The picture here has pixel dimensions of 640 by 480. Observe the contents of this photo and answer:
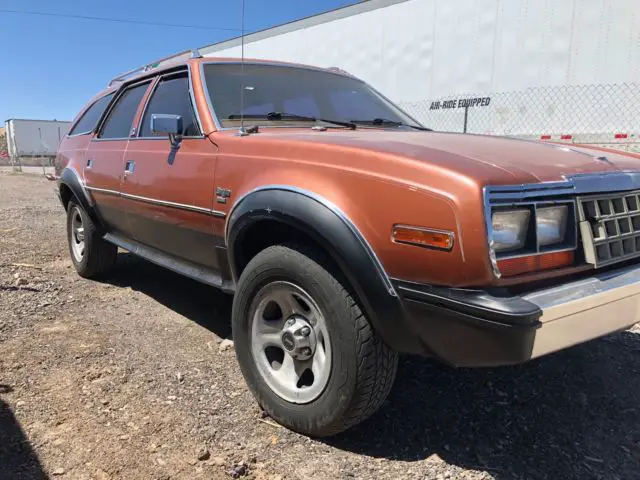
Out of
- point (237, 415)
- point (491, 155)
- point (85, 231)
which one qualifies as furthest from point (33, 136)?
point (491, 155)

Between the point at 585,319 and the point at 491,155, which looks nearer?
the point at 585,319

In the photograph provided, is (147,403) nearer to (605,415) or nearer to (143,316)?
(143,316)

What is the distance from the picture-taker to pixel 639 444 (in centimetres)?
236

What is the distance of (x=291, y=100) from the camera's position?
11.1 feet

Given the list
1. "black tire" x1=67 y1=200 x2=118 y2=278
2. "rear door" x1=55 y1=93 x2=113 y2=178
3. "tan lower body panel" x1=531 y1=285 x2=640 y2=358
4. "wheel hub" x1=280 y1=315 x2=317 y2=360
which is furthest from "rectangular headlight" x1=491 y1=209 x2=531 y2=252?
"rear door" x1=55 y1=93 x2=113 y2=178

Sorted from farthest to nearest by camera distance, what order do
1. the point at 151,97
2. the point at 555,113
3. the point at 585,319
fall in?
the point at 555,113 < the point at 151,97 < the point at 585,319

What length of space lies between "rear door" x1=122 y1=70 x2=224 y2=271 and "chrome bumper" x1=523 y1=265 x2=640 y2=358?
166 centimetres

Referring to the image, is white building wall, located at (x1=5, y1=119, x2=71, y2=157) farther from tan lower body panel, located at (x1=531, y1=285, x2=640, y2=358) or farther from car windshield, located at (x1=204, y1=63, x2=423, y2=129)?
tan lower body panel, located at (x1=531, y1=285, x2=640, y2=358)

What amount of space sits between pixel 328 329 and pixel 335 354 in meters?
0.10

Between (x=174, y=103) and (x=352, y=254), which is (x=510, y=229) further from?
(x=174, y=103)

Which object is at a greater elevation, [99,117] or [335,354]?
[99,117]

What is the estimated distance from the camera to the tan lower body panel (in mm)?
1805

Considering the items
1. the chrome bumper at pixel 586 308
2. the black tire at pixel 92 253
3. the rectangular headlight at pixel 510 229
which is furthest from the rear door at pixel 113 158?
the chrome bumper at pixel 586 308

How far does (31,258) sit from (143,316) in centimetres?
251
